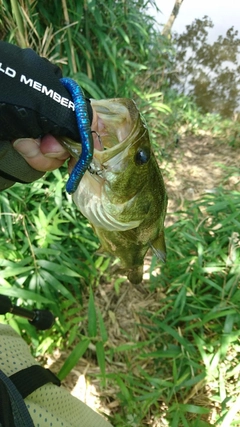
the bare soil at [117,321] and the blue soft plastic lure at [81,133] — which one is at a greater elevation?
the blue soft plastic lure at [81,133]

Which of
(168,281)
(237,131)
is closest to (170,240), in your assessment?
(168,281)

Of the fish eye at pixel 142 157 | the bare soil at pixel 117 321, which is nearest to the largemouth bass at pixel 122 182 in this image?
the fish eye at pixel 142 157

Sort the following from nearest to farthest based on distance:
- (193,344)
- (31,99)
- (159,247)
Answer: (31,99)
(159,247)
(193,344)

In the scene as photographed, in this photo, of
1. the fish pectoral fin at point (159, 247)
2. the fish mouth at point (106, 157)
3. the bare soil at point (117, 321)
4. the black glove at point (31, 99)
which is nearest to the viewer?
the black glove at point (31, 99)

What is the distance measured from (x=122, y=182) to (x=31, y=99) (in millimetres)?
361

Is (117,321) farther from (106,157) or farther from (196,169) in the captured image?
(196,169)

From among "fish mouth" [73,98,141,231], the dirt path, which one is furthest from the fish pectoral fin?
the dirt path

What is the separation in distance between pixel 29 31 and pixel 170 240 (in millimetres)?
1838

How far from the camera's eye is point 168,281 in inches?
92.8

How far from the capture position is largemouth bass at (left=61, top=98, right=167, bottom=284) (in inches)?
38.7

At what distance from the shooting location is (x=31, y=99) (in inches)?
35.2

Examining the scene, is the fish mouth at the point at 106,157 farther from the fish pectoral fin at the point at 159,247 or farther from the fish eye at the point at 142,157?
the fish pectoral fin at the point at 159,247

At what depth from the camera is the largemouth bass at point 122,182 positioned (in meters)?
0.98

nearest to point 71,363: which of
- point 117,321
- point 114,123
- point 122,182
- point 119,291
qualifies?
point 117,321
